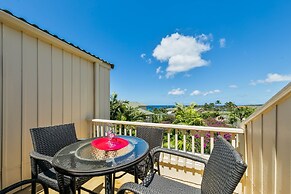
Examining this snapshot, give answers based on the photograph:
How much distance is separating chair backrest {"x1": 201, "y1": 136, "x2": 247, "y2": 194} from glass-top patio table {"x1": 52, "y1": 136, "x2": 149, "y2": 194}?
1.92 ft

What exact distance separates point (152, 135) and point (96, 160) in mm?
1032

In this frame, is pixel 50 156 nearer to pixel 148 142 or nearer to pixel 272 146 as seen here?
pixel 148 142

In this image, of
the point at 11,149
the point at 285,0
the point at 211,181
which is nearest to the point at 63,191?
the point at 211,181

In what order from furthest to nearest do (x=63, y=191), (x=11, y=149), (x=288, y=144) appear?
(x=11, y=149), (x=63, y=191), (x=288, y=144)

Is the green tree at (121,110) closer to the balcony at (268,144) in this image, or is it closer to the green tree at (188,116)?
the green tree at (188,116)

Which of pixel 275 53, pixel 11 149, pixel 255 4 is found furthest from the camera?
pixel 275 53

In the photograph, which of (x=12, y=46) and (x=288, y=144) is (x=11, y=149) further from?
(x=288, y=144)

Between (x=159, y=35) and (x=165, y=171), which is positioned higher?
(x=159, y=35)

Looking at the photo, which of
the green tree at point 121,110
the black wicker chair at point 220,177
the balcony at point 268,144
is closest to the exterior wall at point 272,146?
the balcony at point 268,144

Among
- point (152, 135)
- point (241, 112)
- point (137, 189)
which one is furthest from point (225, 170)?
point (241, 112)

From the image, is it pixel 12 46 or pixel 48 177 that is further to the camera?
pixel 12 46

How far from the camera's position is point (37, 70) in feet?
8.29

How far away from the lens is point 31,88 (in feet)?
7.95

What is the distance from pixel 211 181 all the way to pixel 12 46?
309cm
